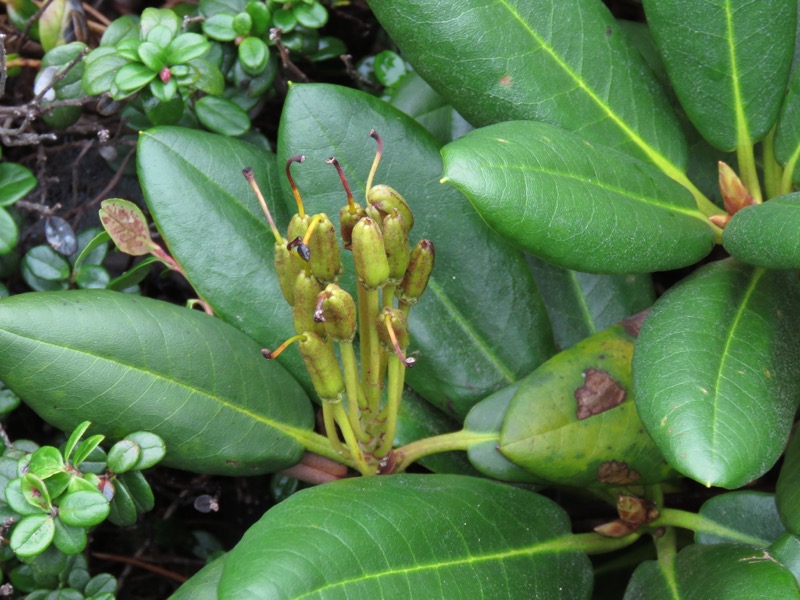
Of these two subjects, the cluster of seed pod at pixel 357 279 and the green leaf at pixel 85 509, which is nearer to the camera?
the cluster of seed pod at pixel 357 279

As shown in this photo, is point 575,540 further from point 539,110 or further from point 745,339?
point 539,110

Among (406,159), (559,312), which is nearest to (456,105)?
(406,159)

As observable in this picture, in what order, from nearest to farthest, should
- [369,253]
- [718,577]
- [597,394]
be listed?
[369,253], [718,577], [597,394]

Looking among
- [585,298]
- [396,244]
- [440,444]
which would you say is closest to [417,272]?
[396,244]

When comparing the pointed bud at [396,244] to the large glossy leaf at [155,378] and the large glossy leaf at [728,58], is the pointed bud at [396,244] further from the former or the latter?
the large glossy leaf at [728,58]

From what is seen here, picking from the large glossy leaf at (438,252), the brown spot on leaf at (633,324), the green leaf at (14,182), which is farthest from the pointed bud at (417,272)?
the green leaf at (14,182)

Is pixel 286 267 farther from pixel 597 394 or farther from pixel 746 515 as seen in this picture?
pixel 746 515
